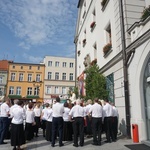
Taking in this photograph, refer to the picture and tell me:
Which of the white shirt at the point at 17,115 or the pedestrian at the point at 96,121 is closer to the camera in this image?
the white shirt at the point at 17,115

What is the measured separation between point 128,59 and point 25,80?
41.9 m

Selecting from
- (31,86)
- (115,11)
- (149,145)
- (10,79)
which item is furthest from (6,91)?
(149,145)

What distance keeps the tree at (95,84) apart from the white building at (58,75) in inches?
1389

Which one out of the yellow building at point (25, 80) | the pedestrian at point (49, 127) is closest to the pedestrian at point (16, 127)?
the pedestrian at point (49, 127)

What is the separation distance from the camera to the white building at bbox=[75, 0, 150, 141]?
26.8ft

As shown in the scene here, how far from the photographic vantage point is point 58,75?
49062mm

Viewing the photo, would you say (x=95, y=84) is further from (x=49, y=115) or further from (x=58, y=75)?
(x=58, y=75)

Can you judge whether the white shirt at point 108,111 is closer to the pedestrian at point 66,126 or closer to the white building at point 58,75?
the pedestrian at point 66,126

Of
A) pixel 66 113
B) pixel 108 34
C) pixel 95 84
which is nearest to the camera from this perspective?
pixel 66 113

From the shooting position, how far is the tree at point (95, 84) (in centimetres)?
1166

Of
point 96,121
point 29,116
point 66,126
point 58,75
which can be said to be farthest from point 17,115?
point 58,75

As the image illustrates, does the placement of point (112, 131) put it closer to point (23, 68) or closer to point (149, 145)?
point (149, 145)

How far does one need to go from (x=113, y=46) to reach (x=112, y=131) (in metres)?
5.44

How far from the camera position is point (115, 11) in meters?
11.0
